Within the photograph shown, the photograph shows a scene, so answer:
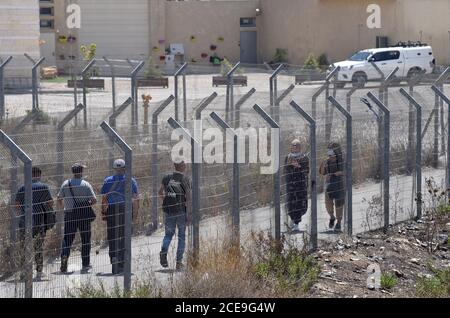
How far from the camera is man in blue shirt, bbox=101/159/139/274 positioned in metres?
10.8

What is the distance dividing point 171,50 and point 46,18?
6.67 meters

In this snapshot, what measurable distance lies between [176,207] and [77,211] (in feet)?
3.61

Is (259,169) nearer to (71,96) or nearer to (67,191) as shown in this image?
(67,191)

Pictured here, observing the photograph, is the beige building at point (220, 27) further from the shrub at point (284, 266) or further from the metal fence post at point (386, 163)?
the shrub at point (284, 266)

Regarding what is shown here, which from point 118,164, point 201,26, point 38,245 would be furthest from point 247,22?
point 38,245

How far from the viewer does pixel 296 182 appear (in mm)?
13648

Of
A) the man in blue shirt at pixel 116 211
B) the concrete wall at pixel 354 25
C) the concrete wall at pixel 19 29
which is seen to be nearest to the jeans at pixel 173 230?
the man in blue shirt at pixel 116 211

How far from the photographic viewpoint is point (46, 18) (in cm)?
5425

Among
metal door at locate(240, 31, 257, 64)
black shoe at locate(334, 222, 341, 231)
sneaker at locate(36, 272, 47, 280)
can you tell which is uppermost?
metal door at locate(240, 31, 257, 64)

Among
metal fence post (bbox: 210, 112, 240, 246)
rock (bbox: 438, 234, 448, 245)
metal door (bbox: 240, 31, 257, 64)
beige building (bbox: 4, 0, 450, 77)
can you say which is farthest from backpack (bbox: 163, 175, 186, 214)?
metal door (bbox: 240, 31, 257, 64)

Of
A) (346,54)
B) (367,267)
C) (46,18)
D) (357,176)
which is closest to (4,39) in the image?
(46,18)

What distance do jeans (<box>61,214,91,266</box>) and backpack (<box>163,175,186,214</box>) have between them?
95cm

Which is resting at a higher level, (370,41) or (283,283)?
(370,41)

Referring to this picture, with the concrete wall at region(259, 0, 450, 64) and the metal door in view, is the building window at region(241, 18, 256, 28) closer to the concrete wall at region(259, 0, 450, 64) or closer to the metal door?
the metal door
